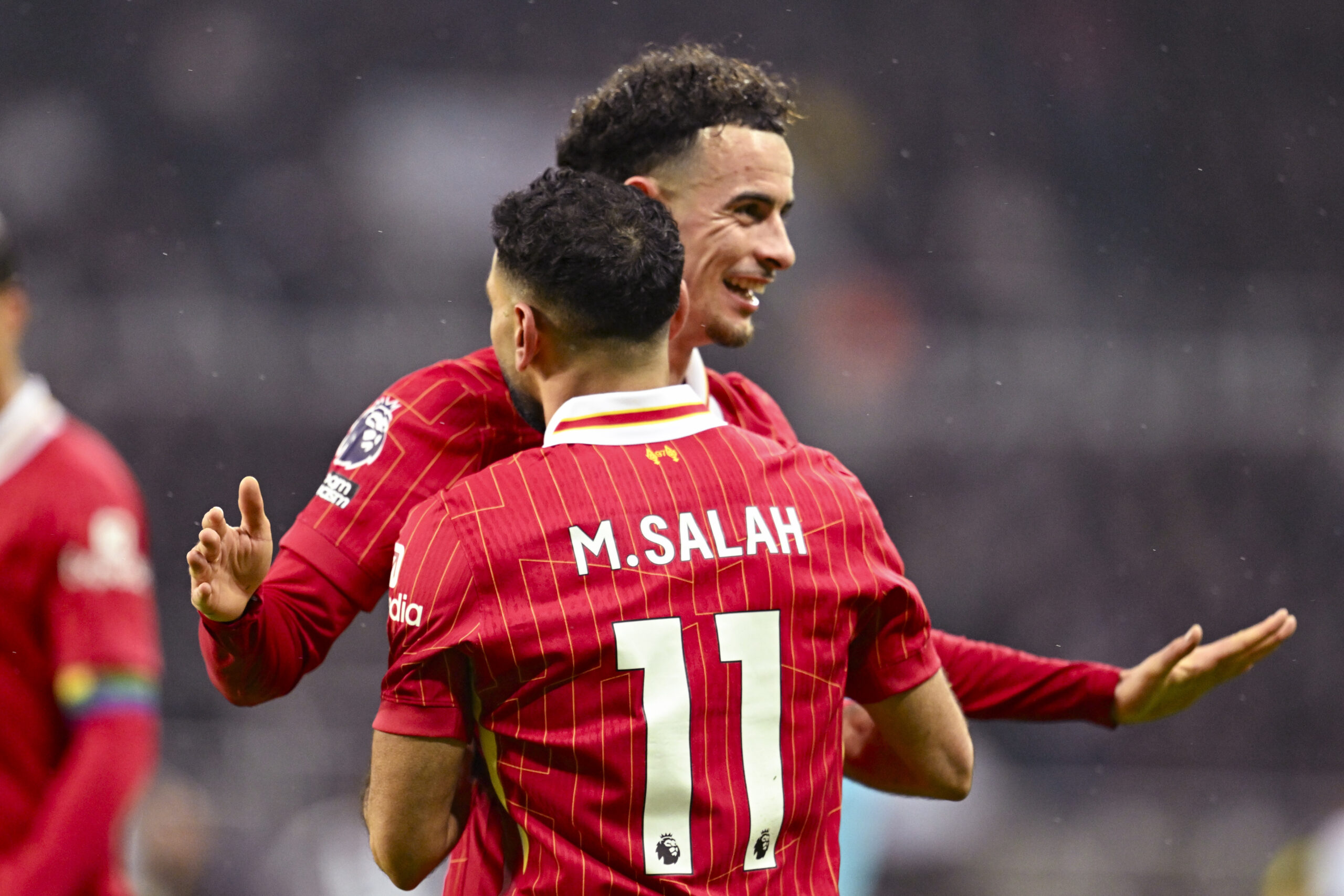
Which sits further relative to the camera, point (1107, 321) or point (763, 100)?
point (1107, 321)

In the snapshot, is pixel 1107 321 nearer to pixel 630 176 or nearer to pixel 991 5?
pixel 991 5

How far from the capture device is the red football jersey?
2666 millimetres

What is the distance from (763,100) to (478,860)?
155cm

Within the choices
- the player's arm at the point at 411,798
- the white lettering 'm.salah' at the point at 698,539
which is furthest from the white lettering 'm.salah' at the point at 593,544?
the player's arm at the point at 411,798

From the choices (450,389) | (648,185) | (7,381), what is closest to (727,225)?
(648,185)

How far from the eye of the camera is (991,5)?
12367mm

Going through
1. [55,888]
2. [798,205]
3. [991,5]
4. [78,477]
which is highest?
[991,5]

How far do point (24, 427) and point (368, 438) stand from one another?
2.48 ft

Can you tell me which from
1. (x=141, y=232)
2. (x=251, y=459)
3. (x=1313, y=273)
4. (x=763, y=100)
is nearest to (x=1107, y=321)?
(x=1313, y=273)

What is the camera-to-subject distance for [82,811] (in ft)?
8.51

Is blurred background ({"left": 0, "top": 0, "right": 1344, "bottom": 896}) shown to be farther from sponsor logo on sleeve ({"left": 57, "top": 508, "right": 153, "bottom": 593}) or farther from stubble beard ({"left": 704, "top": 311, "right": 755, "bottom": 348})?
stubble beard ({"left": 704, "top": 311, "right": 755, "bottom": 348})

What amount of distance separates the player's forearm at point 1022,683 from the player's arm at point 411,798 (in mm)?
1154

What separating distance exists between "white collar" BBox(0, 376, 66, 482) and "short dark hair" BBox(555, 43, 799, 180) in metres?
1.10

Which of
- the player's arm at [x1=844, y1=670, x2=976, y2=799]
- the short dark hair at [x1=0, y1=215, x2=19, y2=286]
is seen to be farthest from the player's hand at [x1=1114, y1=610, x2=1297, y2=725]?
the short dark hair at [x1=0, y1=215, x2=19, y2=286]
